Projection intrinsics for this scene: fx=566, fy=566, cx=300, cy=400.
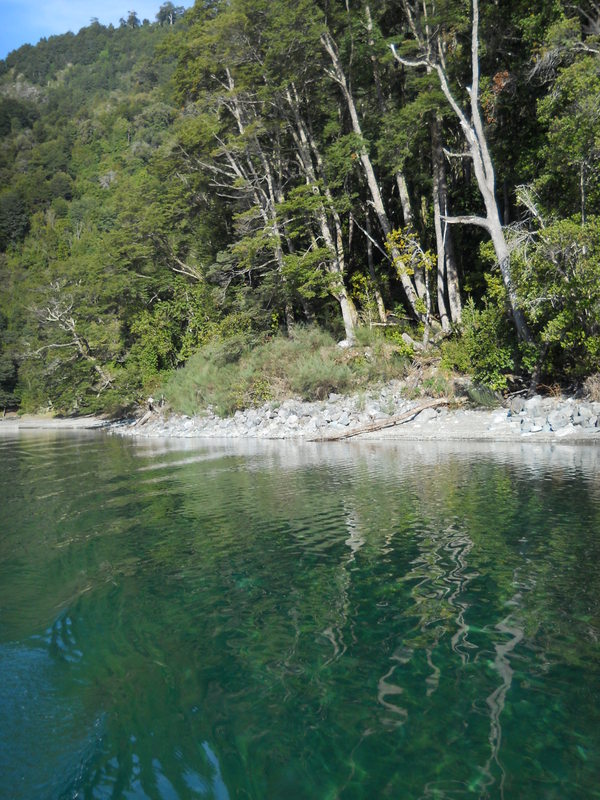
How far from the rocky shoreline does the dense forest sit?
1.11 meters

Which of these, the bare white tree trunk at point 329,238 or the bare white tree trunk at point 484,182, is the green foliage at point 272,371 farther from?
the bare white tree trunk at point 484,182

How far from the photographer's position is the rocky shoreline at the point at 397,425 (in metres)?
13.2

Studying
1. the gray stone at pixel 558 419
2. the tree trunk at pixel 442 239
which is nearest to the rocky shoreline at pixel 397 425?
the gray stone at pixel 558 419

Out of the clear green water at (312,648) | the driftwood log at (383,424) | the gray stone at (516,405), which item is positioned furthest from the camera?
the driftwood log at (383,424)

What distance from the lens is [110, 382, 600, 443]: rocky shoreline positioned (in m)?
13.2

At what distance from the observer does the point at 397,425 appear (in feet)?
54.6

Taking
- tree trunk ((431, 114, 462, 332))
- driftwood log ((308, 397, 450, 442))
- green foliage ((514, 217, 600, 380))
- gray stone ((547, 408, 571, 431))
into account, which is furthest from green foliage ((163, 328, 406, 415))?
gray stone ((547, 408, 571, 431))

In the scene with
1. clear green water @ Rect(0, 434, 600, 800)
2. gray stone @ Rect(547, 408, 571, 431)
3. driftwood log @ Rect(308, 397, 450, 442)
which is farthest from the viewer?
driftwood log @ Rect(308, 397, 450, 442)

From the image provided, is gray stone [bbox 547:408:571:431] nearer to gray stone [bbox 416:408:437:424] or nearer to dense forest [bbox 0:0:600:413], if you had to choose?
dense forest [bbox 0:0:600:413]

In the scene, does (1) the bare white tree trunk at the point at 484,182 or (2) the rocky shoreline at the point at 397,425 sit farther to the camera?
(1) the bare white tree trunk at the point at 484,182

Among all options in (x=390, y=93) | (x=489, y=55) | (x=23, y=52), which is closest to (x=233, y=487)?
(x=489, y=55)

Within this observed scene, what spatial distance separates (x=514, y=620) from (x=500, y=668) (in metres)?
0.76

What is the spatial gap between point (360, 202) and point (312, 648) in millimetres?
22943

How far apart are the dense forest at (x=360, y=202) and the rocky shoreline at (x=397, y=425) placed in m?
1.11
